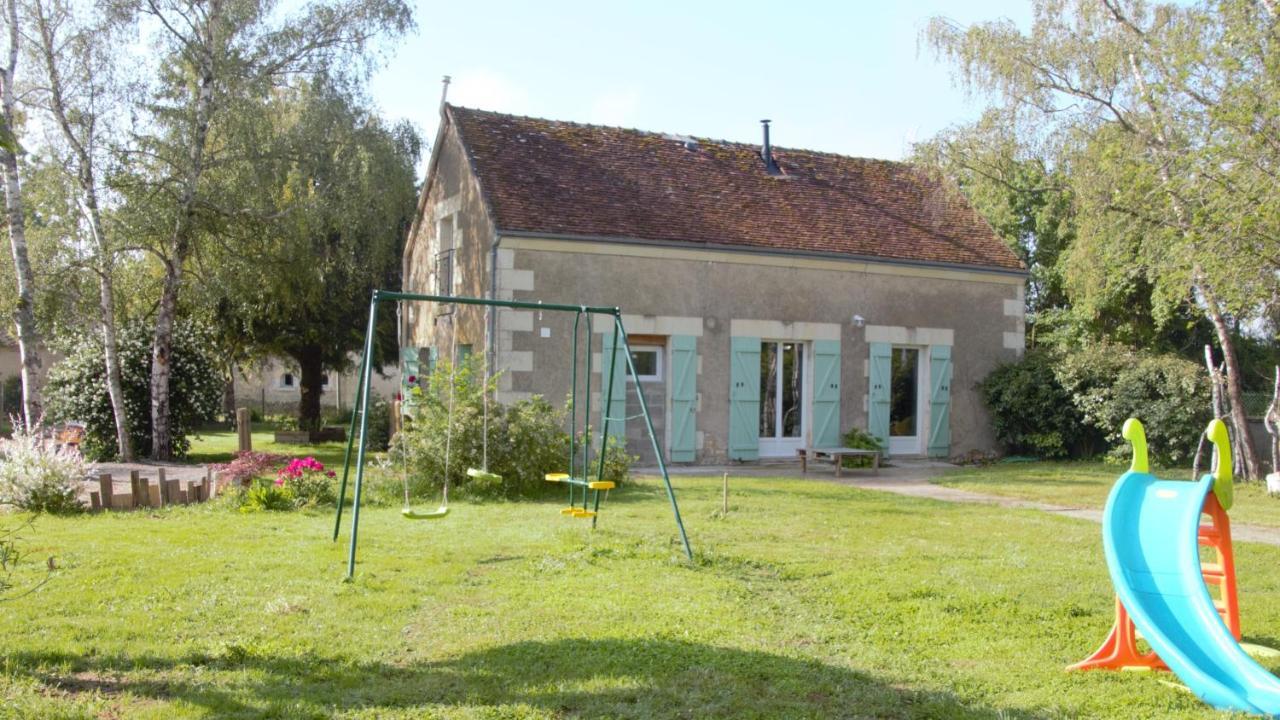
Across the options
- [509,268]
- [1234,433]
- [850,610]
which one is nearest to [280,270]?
[509,268]

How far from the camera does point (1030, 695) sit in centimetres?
469

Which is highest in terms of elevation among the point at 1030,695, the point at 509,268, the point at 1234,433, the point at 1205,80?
the point at 1205,80

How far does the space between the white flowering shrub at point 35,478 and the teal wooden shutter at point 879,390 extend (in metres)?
11.8

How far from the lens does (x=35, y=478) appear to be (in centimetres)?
989

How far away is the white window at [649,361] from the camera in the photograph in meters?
16.2

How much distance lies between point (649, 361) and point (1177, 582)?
11.7m

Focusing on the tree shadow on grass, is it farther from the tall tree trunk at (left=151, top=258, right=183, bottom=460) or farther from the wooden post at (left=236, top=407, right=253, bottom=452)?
the tall tree trunk at (left=151, top=258, right=183, bottom=460)

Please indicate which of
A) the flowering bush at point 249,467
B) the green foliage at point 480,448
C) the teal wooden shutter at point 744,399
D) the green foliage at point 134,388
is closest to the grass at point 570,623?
the flowering bush at point 249,467

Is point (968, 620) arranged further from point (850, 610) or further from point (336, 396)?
point (336, 396)

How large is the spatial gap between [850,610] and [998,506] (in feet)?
19.6

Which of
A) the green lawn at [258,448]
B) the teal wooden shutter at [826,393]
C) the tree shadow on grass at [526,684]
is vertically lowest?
the tree shadow on grass at [526,684]

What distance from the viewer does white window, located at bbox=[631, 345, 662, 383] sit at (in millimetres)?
16172

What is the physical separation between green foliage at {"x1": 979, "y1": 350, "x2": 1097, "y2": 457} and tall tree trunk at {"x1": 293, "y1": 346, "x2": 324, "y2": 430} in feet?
46.5

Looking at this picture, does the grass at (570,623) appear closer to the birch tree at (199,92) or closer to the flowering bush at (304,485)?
the flowering bush at (304,485)
